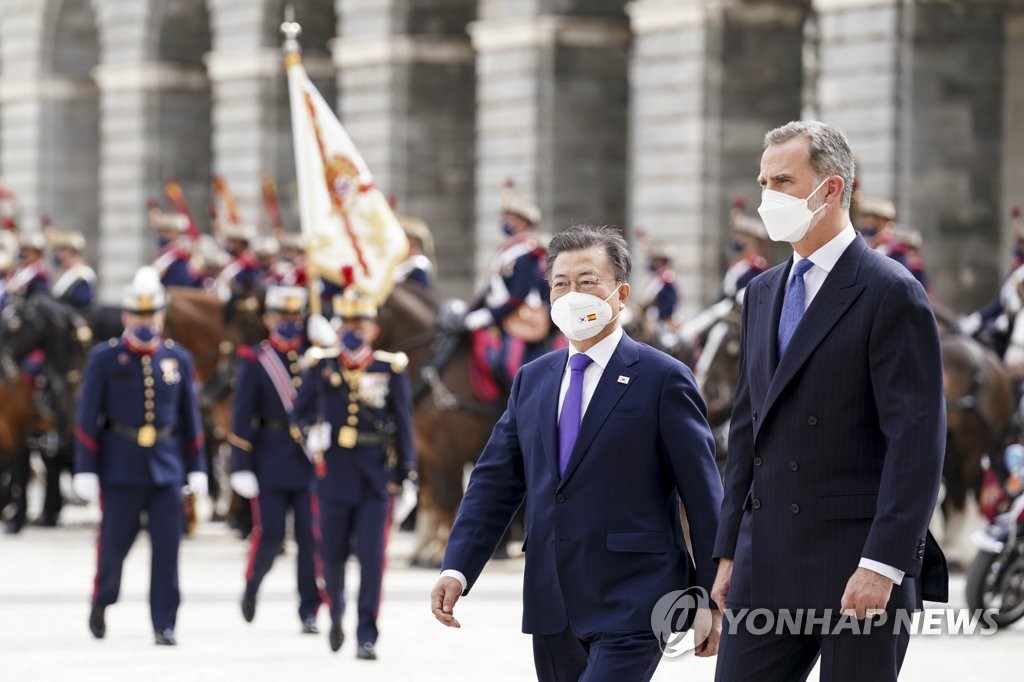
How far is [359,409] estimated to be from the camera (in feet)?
38.0

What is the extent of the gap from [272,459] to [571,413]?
648 cm

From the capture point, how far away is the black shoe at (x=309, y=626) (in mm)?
12062

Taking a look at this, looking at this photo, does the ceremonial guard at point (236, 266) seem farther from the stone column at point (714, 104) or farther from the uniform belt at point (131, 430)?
the uniform belt at point (131, 430)

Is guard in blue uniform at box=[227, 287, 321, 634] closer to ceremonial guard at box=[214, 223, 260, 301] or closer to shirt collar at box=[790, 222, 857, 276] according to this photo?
ceremonial guard at box=[214, 223, 260, 301]

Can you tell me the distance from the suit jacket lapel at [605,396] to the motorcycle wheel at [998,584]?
599 centimetres

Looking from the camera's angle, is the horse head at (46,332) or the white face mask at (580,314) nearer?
the white face mask at (580,314)

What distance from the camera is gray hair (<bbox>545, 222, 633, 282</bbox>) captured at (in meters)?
6.23

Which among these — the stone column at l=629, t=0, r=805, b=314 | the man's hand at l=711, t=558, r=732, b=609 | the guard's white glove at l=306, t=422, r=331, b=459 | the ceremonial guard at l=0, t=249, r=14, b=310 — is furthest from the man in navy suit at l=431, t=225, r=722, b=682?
the stone column at l=629, t=0, r=805, b=314

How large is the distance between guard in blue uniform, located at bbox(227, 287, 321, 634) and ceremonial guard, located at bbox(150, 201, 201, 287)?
333 inches

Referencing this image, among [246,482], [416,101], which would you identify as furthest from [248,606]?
[416,101]

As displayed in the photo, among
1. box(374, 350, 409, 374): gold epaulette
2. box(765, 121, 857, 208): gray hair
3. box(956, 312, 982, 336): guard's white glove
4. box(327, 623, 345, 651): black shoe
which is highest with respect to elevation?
box(765, 121, 857, 208): gray hair

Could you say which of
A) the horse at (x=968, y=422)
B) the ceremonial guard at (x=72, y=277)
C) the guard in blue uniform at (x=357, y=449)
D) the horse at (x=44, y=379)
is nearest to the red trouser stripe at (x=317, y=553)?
the guard in blue uniform at (x=357, y=449)

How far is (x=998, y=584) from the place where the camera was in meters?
11.8

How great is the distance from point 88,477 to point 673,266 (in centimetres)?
1006
